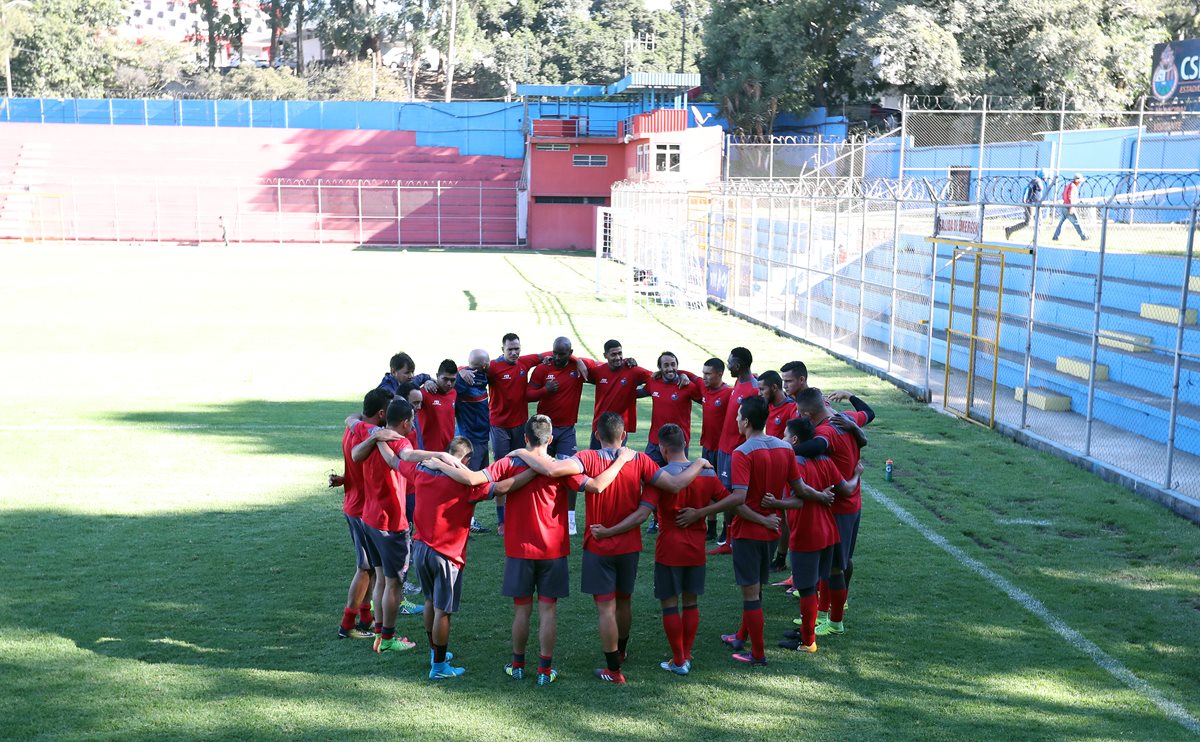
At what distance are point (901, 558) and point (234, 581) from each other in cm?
553

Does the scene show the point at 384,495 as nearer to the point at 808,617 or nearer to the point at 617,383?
the point at 808,617

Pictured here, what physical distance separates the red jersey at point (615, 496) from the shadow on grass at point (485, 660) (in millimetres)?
889

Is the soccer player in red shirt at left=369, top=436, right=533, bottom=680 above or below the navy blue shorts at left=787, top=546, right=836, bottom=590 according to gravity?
above

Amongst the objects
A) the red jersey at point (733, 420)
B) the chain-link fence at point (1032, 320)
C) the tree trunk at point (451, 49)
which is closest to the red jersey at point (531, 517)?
the red jersey at point (733, 420)

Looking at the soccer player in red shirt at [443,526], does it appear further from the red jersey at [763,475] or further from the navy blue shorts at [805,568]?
the navy blue shorts at [805,568]

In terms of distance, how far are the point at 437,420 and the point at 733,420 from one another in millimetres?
2522

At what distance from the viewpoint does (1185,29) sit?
56.4m

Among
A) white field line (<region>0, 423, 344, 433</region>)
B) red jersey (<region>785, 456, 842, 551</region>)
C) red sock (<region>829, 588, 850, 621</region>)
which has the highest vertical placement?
red jersey (<region>785, 456, 842, 551</region>)

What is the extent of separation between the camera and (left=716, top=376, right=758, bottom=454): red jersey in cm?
919

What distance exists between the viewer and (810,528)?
24.2 ft

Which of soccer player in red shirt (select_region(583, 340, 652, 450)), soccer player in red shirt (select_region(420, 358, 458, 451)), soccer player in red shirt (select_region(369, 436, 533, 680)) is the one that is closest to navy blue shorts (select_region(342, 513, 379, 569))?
soccer player in red shirt (select_region(369, 436, 533, 680))

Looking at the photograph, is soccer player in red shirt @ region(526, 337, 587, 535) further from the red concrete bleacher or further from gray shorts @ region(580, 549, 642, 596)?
the red concrete bleacher

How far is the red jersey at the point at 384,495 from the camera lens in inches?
286

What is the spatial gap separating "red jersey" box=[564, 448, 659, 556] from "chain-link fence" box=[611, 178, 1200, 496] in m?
5.90
